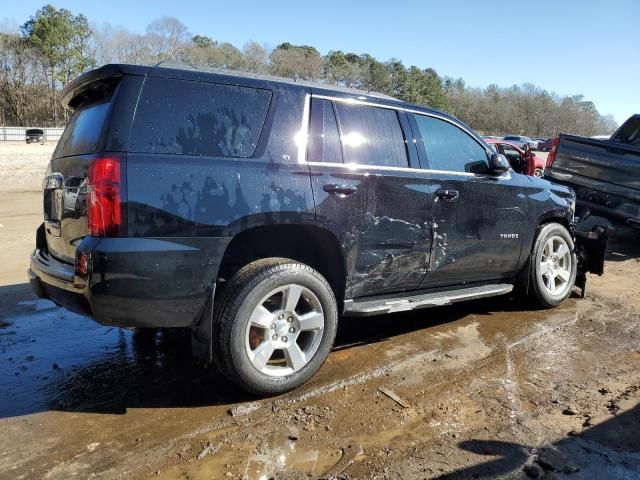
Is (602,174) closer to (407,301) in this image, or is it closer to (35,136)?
(407,301)

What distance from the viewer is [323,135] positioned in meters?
3.76

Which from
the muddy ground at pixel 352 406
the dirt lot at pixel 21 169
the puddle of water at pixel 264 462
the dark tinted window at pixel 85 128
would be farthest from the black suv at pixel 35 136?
the puddle of water at pixel 264 462

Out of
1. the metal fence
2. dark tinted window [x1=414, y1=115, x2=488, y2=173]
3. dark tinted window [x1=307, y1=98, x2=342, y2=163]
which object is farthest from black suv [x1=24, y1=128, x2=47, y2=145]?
dark tinted window [x1=307, y1=98, x2=342, y2=163]

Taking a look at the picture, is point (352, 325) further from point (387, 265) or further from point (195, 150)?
point (195, 150)

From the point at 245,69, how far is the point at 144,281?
42735 millimetres

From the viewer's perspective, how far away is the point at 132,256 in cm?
300

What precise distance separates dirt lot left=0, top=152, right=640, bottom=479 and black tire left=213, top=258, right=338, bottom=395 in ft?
0.47

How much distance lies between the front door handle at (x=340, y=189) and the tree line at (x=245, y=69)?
840 inches

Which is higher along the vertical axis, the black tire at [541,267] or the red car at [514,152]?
the red car at [514,152]

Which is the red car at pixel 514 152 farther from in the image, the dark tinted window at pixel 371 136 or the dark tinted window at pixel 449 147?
the dark tinted window at pixel 371 136

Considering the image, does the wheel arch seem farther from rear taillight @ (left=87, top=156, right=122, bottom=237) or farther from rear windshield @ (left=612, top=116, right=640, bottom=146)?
rear windshield @ (left=612, top=116, right=640, bottom=146)

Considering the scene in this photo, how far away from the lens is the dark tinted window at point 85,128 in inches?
128

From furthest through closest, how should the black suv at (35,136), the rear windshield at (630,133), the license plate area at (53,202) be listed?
the black suv at (35,136) → the rear windshield at (630,133) → the license plate area at (53,202)

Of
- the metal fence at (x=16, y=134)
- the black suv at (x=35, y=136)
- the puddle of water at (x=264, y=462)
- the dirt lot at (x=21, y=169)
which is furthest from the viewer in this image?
the metal fence at (x=16, y=134)
